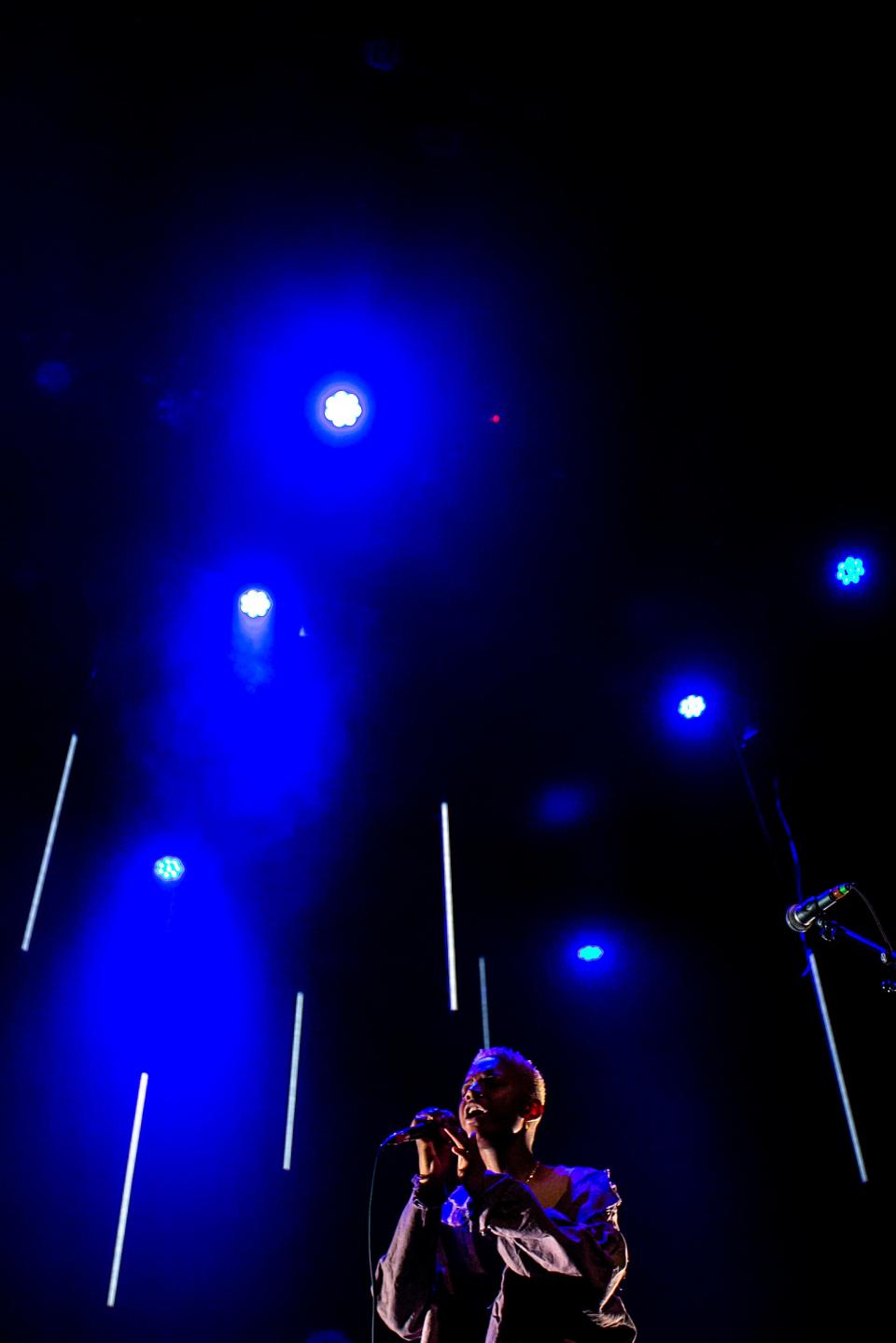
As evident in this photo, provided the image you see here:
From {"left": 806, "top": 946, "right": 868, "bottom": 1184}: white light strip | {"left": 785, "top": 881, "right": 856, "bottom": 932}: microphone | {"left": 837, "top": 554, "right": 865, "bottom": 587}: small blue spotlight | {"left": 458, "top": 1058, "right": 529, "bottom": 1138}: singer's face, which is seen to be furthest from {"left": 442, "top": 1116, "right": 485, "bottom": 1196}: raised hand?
{"left": 837, "top": 554, "right": 865, "bottom": 587}: small blue spotlight

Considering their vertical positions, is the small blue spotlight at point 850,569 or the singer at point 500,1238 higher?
the small blue spotlight at point 850,569

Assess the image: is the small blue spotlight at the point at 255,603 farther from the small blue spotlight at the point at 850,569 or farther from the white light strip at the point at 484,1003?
the small blue spotlight at the point at 850,569

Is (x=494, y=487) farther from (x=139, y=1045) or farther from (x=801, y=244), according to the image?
(x=139, y=1045)

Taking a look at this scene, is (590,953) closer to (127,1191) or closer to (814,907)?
(814,907)

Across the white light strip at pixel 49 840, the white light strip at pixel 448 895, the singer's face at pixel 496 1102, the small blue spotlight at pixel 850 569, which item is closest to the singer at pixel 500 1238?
the singer's face at pixel 496 1102

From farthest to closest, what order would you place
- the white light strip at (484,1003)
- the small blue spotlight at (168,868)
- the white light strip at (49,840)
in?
1. the small blue spotlight at (168,868)
2. the white light strip at (484,1003)
3. the white light strip at (49,840)

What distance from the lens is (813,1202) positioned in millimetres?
3705

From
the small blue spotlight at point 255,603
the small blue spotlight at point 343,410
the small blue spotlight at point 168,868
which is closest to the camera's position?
the small blue spotlight at point 343,410

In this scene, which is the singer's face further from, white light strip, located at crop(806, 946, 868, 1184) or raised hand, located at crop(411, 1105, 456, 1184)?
white light strip, located at crop(806, 946, 868, 1184)

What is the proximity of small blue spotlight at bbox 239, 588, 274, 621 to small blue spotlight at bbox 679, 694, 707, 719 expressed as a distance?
189 cm

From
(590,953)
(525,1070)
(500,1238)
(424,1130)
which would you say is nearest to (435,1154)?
(424,1130)

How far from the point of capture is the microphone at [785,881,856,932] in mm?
2619

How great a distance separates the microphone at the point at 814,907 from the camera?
8.59ft

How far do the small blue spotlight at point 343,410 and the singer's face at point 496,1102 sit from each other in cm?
220
